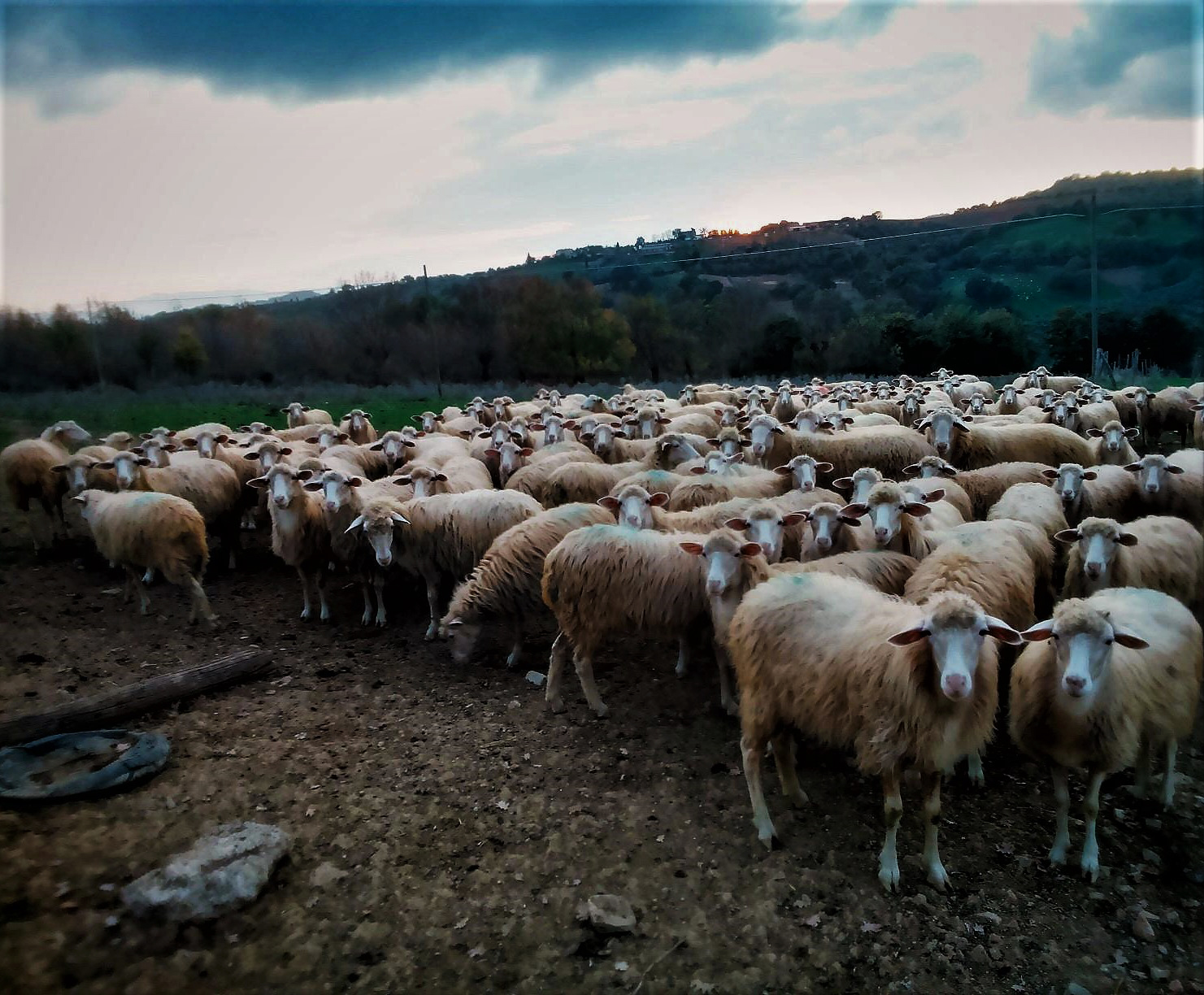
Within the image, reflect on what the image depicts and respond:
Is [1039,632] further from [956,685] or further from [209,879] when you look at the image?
[209,879]

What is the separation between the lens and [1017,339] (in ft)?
83.8

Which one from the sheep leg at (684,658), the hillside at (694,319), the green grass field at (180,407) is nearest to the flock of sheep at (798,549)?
the sheep leg at (684,658)

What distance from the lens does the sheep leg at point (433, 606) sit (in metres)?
7.62

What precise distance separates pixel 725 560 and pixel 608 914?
2463 millimetres

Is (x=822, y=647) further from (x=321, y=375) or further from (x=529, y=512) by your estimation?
(x=321, y=375)

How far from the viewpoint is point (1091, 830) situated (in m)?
4.03

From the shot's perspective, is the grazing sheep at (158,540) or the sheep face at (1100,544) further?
the grazing sheep at (158,540)

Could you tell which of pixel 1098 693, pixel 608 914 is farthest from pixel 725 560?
pixel 608 914

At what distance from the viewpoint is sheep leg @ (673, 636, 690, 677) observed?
651cm

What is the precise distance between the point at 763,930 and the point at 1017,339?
A: 27017 millimetres

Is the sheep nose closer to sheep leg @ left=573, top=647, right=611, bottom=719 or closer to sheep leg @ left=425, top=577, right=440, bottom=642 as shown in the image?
sheep leg @ left=573, top=647, right=611, bottom=719

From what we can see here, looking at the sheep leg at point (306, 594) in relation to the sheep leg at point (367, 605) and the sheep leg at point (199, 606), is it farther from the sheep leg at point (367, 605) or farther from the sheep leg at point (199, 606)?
the sheep leg at point (199, 606)

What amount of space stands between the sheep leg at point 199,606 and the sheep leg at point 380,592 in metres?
1.73

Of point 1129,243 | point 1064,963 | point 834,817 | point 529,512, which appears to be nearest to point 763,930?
point 834,817
